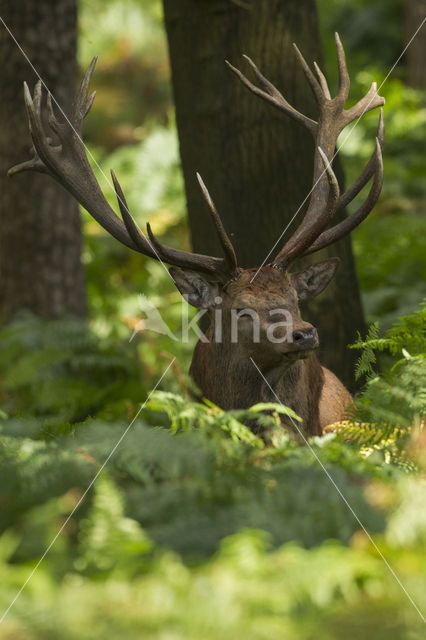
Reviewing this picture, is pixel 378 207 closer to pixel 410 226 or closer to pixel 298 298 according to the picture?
pixel 410 226

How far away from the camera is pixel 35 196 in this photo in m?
8.40

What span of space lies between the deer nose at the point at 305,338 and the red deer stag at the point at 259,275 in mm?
101

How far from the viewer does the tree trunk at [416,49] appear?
1555 cm

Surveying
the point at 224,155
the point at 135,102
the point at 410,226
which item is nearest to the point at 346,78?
the point at 224,155

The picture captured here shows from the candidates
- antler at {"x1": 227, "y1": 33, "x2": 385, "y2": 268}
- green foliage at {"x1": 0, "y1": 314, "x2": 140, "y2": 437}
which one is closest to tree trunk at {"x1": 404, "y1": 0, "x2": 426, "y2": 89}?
green foliage at {"x1": 0, "y1": 314, "x2": 140, "y2": 437}

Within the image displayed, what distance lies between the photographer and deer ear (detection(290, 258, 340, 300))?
201 inches

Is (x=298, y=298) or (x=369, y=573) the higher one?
(x=298, y=298)

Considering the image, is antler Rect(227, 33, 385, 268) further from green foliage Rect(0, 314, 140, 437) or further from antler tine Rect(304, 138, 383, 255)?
green foliage Rect(0, 314, 140, 437)

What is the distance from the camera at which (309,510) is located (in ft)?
8.50

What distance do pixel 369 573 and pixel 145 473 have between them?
86cm

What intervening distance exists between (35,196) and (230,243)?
429cm

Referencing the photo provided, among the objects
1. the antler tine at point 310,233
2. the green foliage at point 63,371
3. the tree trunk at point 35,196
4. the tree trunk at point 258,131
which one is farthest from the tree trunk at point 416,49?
the antler tine at point 310,233

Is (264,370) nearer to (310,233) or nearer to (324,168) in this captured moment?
(310,233)

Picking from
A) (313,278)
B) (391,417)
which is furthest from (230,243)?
(391,417)
